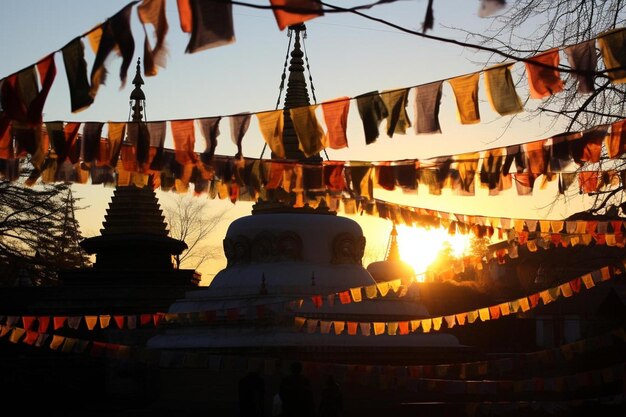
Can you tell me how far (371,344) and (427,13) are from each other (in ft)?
57.8

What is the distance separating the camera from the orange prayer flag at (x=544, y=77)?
522 inches

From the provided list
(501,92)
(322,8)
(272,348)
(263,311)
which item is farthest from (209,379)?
(322,8)

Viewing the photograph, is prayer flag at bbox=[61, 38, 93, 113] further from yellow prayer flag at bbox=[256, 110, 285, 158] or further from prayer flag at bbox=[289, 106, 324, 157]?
prayer flag at bbox=[289, 106, 324, 157]

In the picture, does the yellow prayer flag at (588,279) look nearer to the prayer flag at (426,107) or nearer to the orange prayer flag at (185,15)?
the prayer flag at (426,107)

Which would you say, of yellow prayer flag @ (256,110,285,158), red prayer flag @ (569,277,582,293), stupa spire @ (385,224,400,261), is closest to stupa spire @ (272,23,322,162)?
stupa spire @ (385,224,400,261)

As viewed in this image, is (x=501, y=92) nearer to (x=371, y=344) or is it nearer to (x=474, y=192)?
(x=474, y=192)

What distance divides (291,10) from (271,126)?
468 cm

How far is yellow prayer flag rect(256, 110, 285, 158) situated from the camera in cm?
1462

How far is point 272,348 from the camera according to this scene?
2634cm

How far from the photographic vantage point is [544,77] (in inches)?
526

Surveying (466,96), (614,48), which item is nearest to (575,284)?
(466,96)

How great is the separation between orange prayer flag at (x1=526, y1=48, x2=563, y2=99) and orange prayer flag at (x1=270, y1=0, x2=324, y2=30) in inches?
153

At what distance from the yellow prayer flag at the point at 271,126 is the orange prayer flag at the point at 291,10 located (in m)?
4.40

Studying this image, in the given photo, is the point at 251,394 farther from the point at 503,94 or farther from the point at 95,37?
the point at 95,37
